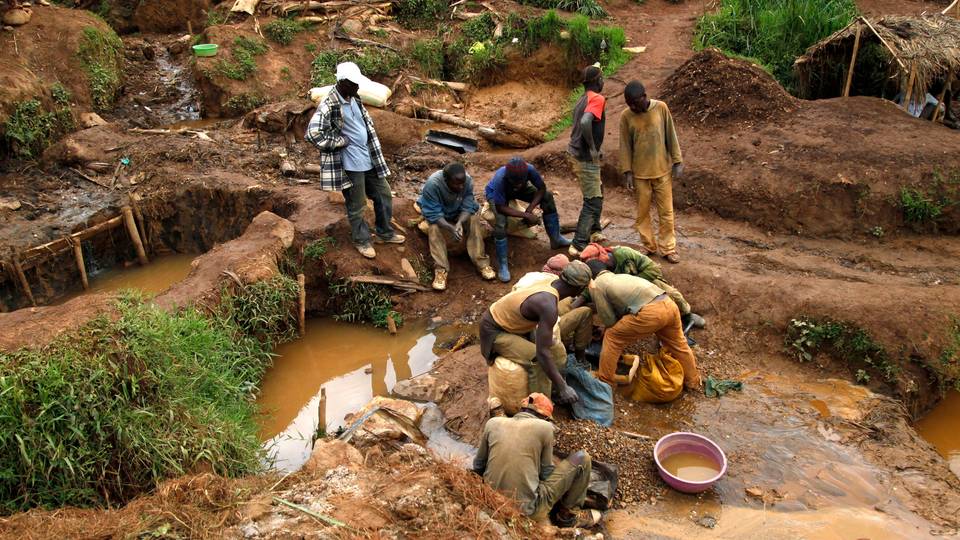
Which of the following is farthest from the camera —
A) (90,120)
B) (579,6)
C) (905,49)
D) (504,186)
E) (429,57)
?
(579,6)

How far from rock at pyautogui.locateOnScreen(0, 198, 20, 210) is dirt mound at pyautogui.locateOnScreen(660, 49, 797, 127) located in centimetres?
866

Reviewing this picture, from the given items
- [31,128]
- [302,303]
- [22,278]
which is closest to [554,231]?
[302,303]

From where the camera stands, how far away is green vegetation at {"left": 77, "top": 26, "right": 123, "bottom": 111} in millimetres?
11000

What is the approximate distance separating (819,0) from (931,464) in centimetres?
850

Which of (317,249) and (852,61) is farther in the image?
(852,61)

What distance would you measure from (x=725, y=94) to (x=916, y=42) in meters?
2.17

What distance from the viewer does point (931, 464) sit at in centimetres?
458

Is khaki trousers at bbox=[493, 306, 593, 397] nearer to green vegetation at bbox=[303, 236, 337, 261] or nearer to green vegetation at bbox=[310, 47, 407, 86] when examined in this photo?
green vegetation at bbox=[303, 236, 337, 261]

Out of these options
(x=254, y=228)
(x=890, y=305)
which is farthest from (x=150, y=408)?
(x=890, y=305)

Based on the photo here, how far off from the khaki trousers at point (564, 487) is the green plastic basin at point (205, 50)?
10.4 metres

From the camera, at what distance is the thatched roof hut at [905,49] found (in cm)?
772

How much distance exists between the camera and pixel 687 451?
15.2 feet

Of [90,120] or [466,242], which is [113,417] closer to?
[466,242]

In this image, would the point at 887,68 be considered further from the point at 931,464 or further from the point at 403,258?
the point at 403,258
